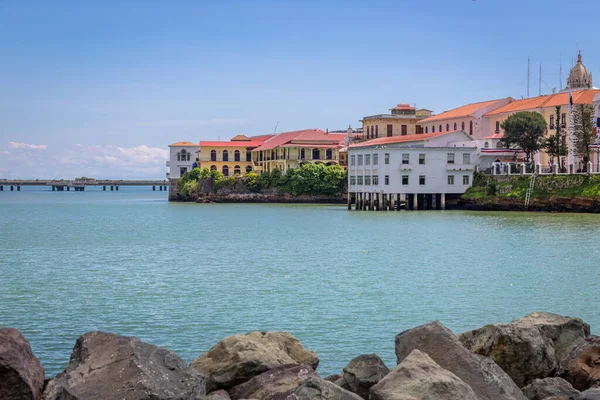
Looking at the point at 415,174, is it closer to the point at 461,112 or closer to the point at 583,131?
the point at 583,131

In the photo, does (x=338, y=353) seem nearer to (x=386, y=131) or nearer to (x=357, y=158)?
(x=357, y=158)

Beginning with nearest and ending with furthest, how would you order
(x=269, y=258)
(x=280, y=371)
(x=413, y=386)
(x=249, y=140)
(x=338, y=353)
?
(x=413, y=386), (x=280, y=371), (x=338, y=353), (x=269, y=258), (x=249, y=140)

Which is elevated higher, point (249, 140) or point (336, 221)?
point (249, 140)

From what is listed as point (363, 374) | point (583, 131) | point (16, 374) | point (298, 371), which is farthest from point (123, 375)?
point (583, 131)

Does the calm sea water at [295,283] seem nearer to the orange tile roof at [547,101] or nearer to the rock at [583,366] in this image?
the rock at [583,366]

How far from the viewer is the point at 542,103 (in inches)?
3418

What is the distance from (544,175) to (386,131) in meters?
39.5

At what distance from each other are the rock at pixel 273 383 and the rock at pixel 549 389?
9.93 ft

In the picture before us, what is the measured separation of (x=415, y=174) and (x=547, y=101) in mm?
20706

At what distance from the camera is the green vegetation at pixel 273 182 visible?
97.9m

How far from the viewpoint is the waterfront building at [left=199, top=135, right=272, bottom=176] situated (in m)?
117

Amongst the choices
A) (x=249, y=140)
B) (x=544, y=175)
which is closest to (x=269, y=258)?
(x=544, y=175)

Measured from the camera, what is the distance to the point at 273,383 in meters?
11.2

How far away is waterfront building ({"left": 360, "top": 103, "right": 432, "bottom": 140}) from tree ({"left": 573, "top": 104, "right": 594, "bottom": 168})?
33.8 metres
